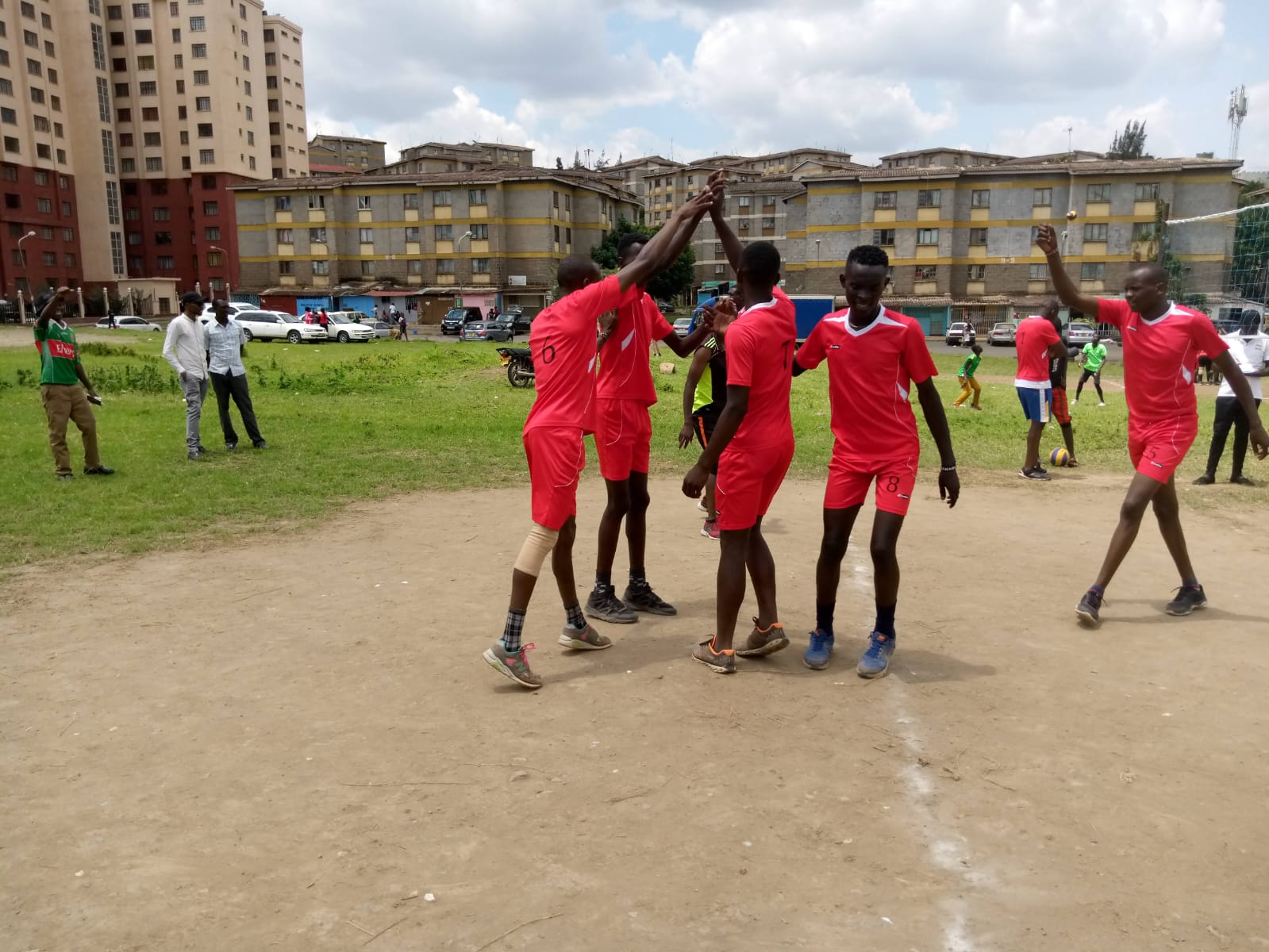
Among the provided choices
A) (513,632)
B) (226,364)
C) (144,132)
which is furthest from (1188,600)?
(144,132)

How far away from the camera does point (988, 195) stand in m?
61.0

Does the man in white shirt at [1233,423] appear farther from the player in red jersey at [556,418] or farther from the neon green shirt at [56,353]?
the neon green shirt at [56,353]

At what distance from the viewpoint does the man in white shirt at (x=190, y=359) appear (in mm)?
11406

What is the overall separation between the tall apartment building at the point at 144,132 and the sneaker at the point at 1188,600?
3015 inches

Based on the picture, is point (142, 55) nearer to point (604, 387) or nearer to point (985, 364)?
point (985, 364)

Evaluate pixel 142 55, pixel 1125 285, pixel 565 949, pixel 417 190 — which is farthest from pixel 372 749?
pixel 142 55

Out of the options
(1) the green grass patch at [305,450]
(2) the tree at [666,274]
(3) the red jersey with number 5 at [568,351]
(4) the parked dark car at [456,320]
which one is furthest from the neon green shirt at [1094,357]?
(2) the tree at [666,274]

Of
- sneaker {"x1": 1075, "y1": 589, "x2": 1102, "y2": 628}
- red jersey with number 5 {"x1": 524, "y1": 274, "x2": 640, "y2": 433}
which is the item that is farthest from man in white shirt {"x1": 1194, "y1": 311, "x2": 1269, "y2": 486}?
red jersey with number 5 {"x1": 524, "y1": 274, "x2": 640, "y2": 433}

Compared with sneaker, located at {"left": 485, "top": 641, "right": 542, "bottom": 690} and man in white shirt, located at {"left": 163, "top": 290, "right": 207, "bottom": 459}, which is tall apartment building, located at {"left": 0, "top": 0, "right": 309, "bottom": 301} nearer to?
man in white shirt, located at {"left": 163, "top": 290, "right": 207, "bottom": 459}

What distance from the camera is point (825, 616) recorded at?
5070 mm

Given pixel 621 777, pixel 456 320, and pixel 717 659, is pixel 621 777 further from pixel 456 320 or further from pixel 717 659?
pixel 456 320

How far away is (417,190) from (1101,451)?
208 ft

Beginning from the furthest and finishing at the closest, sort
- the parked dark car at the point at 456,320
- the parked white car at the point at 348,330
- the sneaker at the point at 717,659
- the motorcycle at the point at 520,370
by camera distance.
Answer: the parked dark car at the point at 456,320, the parked white car at the point at 348,330, the motorcycle at the point at 520,370, the sneaker at the point at 717,659

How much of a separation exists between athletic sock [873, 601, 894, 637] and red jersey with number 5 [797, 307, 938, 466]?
0.78 meters
